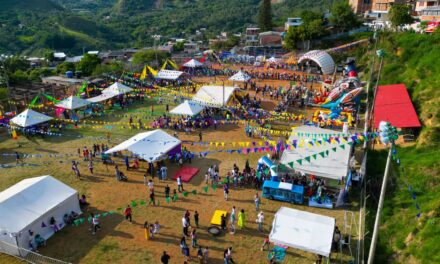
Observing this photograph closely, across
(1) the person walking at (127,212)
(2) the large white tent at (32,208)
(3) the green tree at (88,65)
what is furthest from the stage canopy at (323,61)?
(2) the large white tent at (32,208)

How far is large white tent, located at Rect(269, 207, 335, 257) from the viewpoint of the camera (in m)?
11.2

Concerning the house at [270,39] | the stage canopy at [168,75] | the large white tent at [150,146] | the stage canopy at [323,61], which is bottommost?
the large white tent at [150,146]

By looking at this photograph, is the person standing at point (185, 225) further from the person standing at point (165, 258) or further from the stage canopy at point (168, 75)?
the stage canopy at point (168, 75)

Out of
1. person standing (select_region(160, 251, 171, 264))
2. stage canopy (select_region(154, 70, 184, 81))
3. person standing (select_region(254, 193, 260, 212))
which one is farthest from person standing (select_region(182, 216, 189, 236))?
stage canopy (select_region(154, 70, 184, 81))

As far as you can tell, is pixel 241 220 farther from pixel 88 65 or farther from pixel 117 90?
pixel 88 65

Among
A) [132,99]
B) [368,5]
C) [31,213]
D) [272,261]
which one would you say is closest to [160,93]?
[132,99]

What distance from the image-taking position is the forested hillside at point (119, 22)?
104 m

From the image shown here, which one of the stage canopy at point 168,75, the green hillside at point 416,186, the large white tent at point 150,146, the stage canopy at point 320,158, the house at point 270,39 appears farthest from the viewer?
the house at point 270,39

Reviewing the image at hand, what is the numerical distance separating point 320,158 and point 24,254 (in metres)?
13.9

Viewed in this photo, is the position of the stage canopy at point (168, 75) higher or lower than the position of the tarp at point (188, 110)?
higher

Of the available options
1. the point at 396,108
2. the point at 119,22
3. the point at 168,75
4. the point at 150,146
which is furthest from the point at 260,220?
the point at 119,22

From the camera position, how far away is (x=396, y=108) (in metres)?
21.2

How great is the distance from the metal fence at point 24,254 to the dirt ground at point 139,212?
554 millimetres

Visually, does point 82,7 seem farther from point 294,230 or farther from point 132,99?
point 294,230
